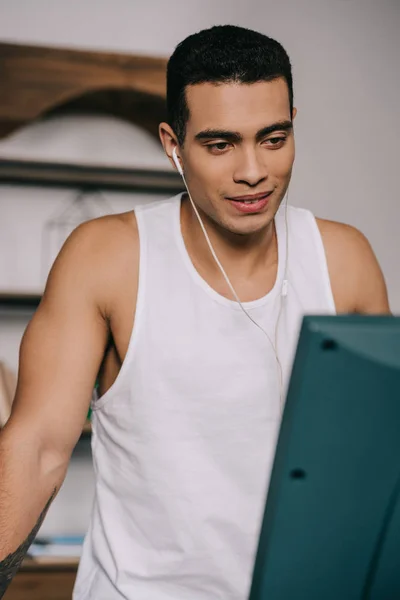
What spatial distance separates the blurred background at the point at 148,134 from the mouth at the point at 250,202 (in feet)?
3.22

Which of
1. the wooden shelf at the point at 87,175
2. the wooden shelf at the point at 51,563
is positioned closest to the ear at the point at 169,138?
the wooden shelf at the point at 87,175

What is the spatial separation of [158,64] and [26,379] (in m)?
1.21

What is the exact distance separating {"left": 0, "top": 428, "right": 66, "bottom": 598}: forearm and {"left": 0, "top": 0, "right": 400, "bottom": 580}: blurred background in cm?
104

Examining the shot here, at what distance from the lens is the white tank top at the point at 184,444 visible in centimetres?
118

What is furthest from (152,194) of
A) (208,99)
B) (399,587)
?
(399,587)

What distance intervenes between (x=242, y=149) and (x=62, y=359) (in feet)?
1.45

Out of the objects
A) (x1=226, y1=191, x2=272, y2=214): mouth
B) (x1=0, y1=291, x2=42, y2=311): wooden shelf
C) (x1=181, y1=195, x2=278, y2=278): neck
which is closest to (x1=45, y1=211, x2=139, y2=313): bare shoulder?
(x1=181, y1=195, x2=278, y2=278): neck

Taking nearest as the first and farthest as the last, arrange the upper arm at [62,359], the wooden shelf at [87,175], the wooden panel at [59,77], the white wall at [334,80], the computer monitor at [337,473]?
the computer monitor at [337,473] < the upper arm at [62,359] < the wooden panel at [59,77] < the wooden shelf at [87,175] < the white wall at [334,80]

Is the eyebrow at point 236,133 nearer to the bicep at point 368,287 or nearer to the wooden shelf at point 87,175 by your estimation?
the bicep at point 368,287

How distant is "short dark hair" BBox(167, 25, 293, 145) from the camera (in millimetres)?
1157

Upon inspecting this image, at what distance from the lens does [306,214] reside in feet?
4.61

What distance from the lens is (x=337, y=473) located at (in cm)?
52

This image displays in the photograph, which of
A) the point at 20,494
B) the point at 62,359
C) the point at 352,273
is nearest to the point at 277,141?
the point at 352,273

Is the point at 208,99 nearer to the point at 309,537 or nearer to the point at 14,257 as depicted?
the point at 309,537
